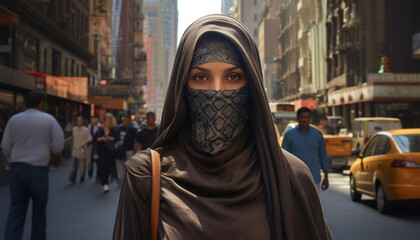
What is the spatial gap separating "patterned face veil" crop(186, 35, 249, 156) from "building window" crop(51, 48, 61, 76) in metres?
33.8

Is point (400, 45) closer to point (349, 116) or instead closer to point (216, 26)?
point (349, 116)

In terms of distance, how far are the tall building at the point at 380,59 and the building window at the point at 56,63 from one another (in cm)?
2086

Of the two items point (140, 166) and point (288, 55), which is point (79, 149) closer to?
point (140, 166)

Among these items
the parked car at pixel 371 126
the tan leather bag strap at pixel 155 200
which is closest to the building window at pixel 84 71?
the parked car at pixel 371 126

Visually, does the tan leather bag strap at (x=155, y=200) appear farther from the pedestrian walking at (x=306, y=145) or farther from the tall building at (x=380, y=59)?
the tall building at (x=380, y=59)

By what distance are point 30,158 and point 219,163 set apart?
15.1ft

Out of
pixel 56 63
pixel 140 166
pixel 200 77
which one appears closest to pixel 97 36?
pixel 56 63

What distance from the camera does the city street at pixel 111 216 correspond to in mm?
8234

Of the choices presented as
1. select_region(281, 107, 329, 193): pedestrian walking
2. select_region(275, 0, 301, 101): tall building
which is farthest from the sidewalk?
select_region(275, 0, 301, 101): tall building

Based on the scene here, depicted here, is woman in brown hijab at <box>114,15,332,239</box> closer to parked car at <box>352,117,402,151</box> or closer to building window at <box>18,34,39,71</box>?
parked car at <box>352,117,402,151</box>

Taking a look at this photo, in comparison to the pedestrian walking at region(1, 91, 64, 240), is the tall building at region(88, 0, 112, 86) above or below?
above

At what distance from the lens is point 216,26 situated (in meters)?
2.17

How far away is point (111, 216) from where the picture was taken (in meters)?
9.55

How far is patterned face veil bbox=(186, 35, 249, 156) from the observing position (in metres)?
2.13
